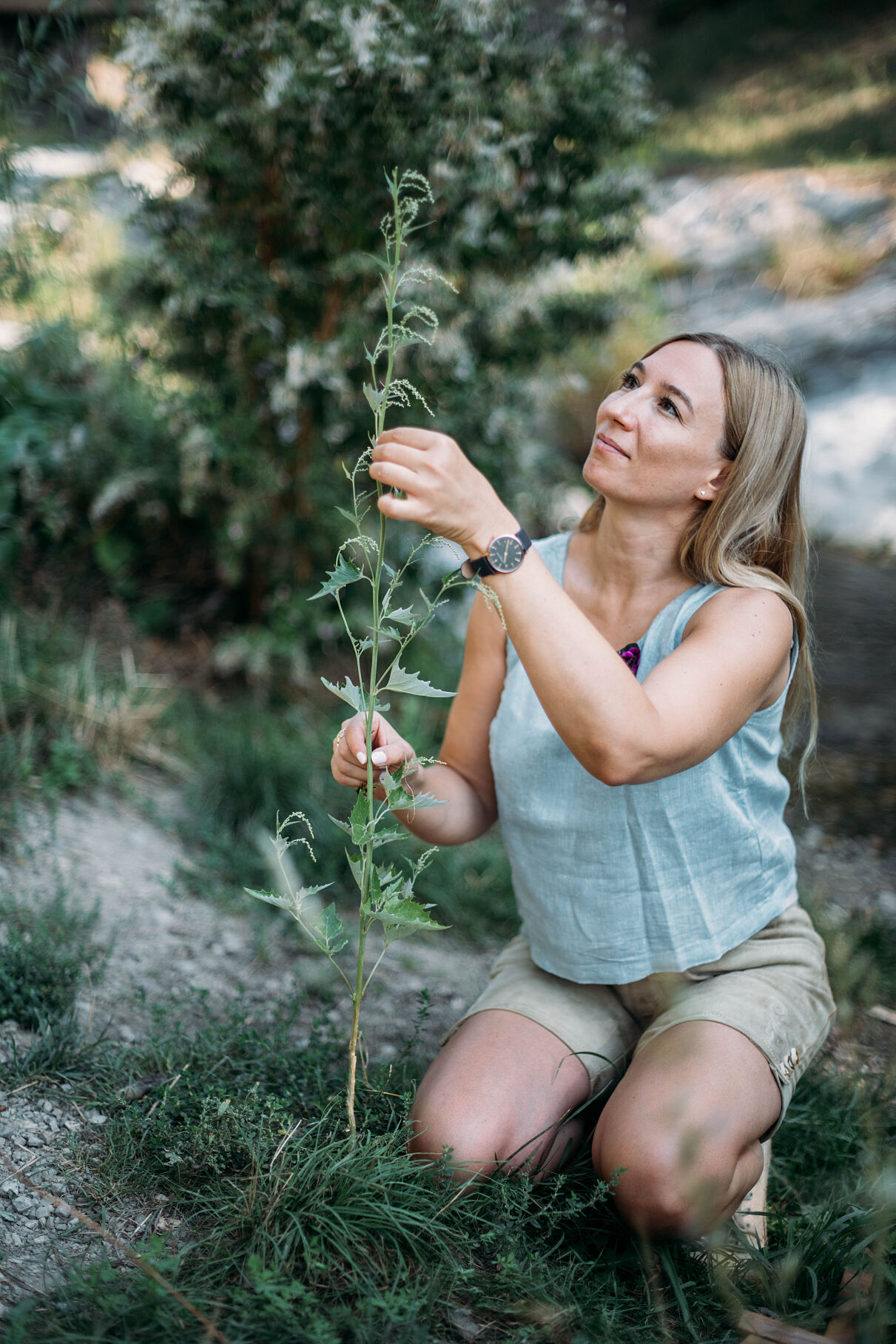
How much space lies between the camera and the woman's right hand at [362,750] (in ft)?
5.28

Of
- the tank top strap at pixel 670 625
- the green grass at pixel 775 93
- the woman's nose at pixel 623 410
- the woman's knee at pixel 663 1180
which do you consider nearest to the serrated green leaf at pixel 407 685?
the tank top strap at pixel 670 625

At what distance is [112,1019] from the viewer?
6.98ft

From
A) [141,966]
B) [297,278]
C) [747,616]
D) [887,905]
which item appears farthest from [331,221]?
[887,905]

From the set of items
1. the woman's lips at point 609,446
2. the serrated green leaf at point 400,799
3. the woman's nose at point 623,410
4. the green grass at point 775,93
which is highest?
the green grass at point 775,93

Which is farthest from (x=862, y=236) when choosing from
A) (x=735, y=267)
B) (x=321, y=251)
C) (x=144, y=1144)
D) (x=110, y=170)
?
(x=144, y=1144)

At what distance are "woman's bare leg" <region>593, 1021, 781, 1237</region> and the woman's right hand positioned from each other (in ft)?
2.31

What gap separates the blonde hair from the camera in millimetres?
1887

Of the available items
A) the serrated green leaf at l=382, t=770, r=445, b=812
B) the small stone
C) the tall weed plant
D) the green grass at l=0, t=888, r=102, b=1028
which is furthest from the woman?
the tall weed plant

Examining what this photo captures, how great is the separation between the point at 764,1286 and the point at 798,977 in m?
0.58

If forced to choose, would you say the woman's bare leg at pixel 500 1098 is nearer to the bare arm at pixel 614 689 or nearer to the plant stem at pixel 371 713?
the plant stem at pixel 371 713

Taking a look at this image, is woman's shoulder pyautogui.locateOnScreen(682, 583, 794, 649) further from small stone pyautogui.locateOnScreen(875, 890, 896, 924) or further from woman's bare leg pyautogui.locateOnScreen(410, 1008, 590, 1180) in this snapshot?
small stone pyautogui.locateOnScreen(875, 890, 896, 924)

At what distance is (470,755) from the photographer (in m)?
2.17

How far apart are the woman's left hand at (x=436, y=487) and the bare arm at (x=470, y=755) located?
54cm

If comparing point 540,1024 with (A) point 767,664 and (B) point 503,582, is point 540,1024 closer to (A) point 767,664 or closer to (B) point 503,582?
Answer: (A) point 767,664
